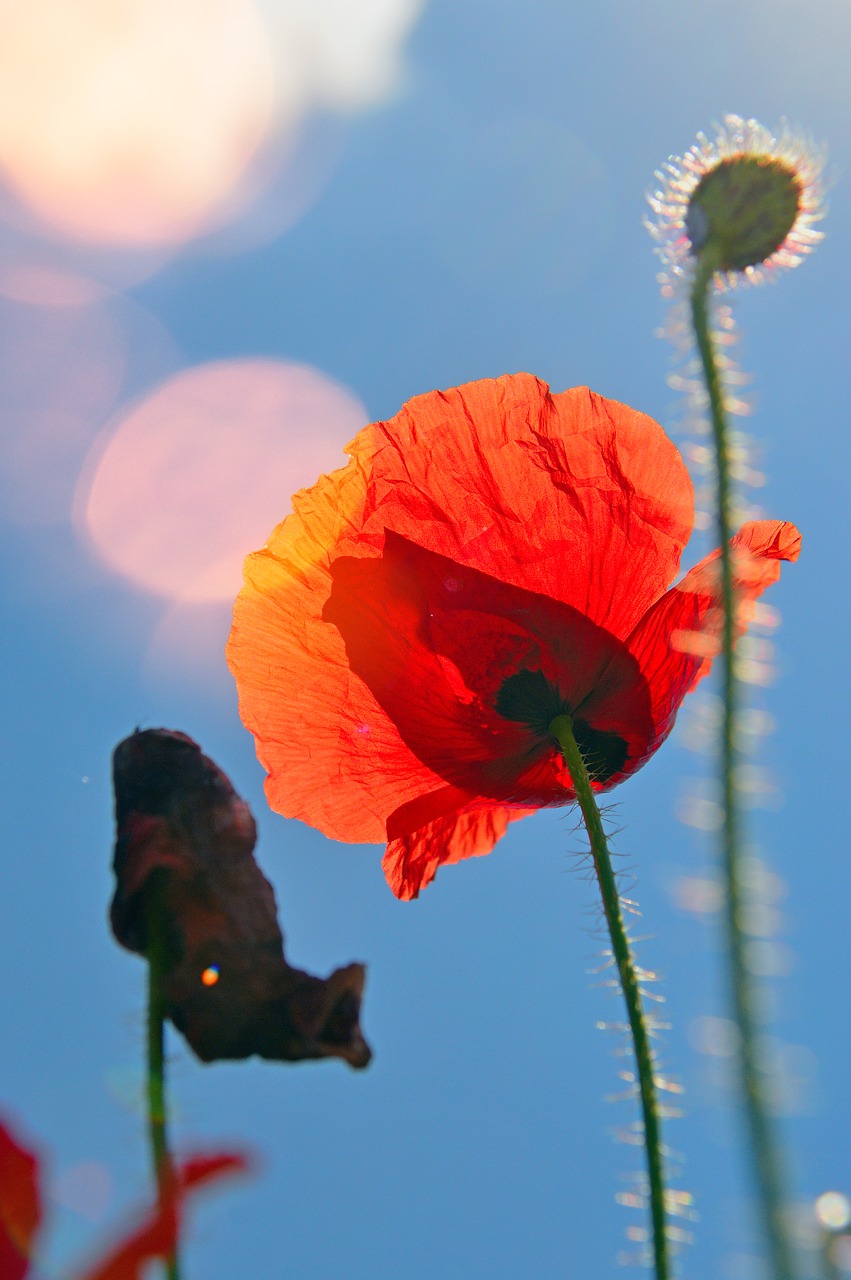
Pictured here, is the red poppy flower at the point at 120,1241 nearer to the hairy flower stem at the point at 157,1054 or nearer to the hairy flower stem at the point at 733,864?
the hairy flower stem at the point at 157,1054

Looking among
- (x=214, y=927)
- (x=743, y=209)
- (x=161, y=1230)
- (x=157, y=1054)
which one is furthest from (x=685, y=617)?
(x=161, y=1230)

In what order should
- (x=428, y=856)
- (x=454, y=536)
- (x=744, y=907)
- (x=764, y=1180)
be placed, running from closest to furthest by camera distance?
1. (x=764, y=1180)
2. (x=744, y=907)
3. (x=454, y=536)
4. (x=428, y=856)

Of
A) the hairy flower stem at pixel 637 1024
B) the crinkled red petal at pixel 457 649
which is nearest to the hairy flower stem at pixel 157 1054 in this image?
the hairy flower stem at pixel 637 1024

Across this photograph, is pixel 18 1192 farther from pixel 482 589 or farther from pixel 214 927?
pixel 482 589

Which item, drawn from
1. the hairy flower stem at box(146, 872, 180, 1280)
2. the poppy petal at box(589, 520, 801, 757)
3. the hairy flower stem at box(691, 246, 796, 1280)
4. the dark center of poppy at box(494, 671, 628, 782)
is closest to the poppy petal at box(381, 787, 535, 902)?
the dark center of poppy at box(494, 671, 628, 782)

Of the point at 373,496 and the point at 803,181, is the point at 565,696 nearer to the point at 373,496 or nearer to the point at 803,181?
the point at 373,496

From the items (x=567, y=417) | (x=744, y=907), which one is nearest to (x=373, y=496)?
(x=567, y=417)

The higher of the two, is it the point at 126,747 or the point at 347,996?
the point at 126,747

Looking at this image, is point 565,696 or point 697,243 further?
point 565,696
